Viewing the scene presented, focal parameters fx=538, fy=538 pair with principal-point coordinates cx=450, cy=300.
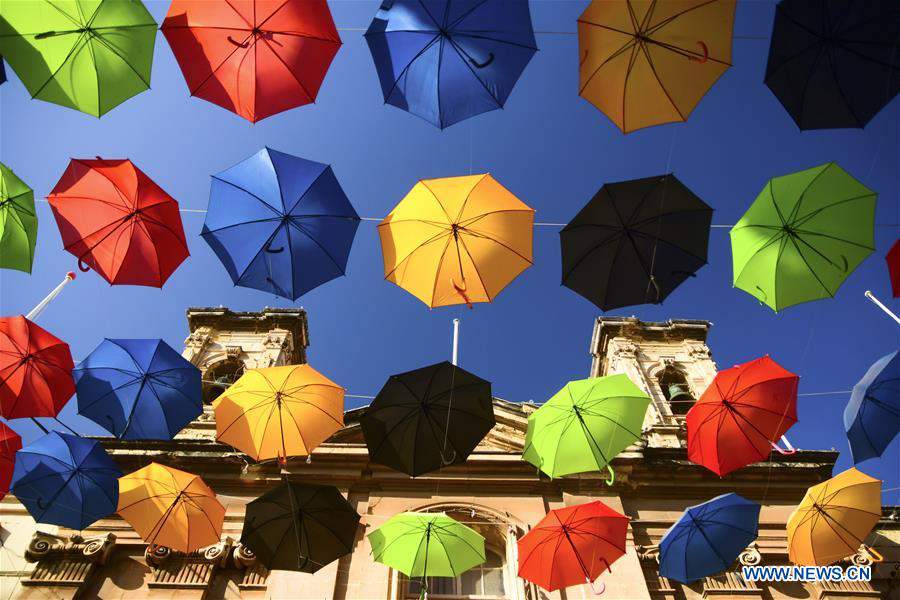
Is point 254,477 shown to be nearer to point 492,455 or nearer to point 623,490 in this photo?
point 492,455

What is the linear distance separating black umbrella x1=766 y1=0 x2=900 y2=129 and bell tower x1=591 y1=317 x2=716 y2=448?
39.4 ft

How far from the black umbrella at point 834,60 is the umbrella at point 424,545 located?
8.19m

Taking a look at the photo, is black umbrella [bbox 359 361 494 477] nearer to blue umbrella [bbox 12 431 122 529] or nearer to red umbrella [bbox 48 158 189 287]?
red umbrella [bbox 48 158 189 287]

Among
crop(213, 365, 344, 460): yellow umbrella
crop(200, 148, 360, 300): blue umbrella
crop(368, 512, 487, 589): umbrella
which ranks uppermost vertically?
crop(200, 148, 360, 300): blue umbrella

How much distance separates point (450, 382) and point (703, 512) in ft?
16.4

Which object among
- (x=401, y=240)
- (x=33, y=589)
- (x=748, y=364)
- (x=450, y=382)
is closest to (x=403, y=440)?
(x=450, y=382)

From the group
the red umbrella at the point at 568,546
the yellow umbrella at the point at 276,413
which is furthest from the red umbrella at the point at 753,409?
the yellow umbrella at the point at 276,413

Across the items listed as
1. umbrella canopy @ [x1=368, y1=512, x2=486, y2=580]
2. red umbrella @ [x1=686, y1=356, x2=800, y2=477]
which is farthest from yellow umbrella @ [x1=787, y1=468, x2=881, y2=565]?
umbrella canopy @ [x1=368, y1=512, x2=486, y2=580]

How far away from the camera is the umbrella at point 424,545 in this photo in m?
9.32

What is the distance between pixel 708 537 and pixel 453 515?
6.18 meters

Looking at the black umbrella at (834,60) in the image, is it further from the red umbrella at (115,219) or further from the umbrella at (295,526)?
the umbrella at (295,526)

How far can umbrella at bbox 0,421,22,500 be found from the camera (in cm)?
960

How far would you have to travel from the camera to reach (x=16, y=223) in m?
7.84

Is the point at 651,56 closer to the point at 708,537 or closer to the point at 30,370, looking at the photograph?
the point at 708,537
